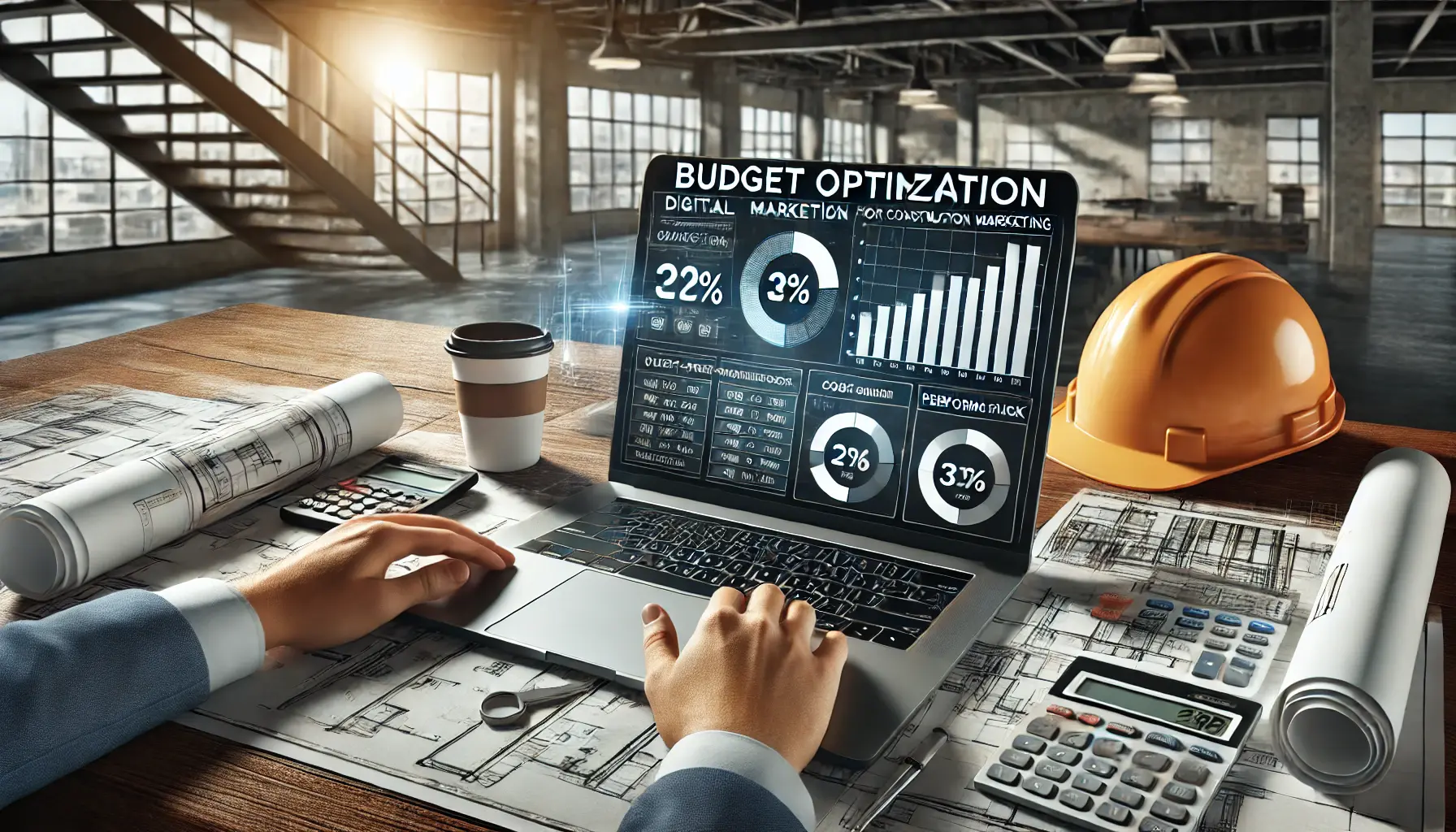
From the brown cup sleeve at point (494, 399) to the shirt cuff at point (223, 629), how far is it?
0.39 meters

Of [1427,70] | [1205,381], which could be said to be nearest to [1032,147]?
[1427,70]

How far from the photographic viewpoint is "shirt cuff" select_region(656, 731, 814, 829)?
535 mm

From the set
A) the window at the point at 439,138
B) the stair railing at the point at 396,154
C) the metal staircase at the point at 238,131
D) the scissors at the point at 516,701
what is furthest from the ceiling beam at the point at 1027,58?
the scissors at the point at 516,701

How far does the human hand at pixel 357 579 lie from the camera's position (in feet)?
2.32

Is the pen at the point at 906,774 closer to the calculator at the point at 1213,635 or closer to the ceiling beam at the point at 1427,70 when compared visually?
the calculator at the point at 1213,635

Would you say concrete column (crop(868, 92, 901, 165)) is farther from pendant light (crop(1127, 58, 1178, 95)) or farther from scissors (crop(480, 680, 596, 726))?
scissors (crop(480, 680, 596, 726))

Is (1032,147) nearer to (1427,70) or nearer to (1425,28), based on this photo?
(1427,70)

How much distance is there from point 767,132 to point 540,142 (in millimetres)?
4872

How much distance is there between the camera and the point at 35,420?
1.25 meters

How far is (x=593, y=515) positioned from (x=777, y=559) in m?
0.18

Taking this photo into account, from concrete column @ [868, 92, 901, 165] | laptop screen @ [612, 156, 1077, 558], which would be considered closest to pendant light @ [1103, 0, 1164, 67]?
laptop screen @ [612, 156, 1077, 558]

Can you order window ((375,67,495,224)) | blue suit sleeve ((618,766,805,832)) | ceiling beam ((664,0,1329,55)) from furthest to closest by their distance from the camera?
window ((375,67,495,224)) < ceiling beam ((664,0,1329,55)) < blue suit sleeve ((618,766,805,832))

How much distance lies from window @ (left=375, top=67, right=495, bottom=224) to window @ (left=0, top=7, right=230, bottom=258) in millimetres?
1971

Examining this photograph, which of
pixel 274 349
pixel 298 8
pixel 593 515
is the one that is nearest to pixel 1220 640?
pixel 593 515
